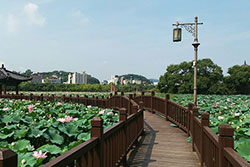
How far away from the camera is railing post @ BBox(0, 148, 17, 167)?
0.91 meters

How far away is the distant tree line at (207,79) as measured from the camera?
97.0ft

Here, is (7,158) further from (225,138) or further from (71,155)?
(225,138)

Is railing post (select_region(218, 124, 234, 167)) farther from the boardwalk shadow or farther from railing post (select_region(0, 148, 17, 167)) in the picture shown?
the boardwalk shadow

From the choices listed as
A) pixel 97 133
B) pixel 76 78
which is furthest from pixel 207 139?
pixel 76 78

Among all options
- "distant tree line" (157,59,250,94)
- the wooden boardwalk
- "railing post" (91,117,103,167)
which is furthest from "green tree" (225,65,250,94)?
"railing post" (91,117,103,167)

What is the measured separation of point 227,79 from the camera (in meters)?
30.6

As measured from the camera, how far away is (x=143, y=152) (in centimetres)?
463

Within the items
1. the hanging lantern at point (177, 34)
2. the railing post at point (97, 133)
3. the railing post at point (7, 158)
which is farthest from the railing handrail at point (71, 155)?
the hanging lantern at point (177, 34)

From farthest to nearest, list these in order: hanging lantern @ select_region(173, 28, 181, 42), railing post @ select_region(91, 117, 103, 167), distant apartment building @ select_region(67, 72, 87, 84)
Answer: distant apartment building @ select_region(67, 72, 87, 84)
hanging lantern @ select_region(173, 28, 181, 42)
railing post @ select_region(91, 117, 103, 167)

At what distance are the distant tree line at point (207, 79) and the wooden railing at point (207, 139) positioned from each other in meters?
22.5

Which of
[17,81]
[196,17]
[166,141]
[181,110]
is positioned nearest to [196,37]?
[196,17]

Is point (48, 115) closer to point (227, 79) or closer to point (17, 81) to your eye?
point (17, 81)

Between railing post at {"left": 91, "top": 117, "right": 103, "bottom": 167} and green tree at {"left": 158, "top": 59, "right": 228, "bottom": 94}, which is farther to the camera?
green tree at {"left": 158, "top": 59, "right": 228, "bottom": 94}

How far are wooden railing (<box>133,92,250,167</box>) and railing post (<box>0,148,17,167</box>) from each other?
139 cm
